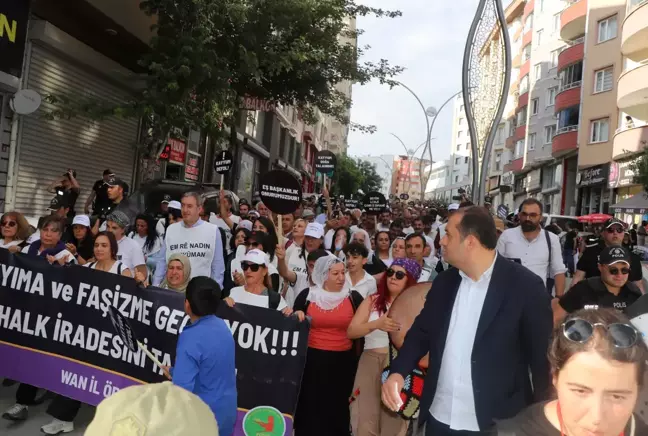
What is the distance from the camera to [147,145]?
1483 cm

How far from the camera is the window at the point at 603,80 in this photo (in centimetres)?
3450

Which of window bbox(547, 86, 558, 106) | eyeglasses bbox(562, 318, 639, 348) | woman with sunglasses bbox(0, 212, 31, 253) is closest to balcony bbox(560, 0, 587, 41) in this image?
window bbox(547, 86, 558, 106)

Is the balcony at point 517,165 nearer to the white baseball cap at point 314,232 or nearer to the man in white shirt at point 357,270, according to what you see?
the white baseball cap at point 314,232

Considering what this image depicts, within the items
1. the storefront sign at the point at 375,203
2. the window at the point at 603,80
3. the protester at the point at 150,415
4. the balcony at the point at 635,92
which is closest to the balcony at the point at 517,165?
the window at the point at 603,80

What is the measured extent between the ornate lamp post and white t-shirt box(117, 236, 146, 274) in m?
5.01

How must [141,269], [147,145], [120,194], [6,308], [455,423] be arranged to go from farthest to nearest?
1. [147,145]
2. [120,194]
3. [141,269]
4. [6,308]
5. [455,423]

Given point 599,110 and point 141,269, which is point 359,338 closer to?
point 141,269

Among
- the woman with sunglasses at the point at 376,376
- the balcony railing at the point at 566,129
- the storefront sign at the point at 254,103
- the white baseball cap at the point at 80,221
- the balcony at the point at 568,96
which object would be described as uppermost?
the balcony at the point at 568,96

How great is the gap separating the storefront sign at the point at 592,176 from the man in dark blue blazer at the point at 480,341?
32.6m

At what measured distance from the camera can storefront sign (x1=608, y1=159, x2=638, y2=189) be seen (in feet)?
96.0

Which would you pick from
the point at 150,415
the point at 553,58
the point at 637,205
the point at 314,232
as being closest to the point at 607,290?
the point at 314,232

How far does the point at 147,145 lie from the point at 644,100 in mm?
21837

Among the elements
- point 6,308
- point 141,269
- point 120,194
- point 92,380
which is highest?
point 120,194

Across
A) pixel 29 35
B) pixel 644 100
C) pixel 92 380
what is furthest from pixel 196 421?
pixel 644 100
